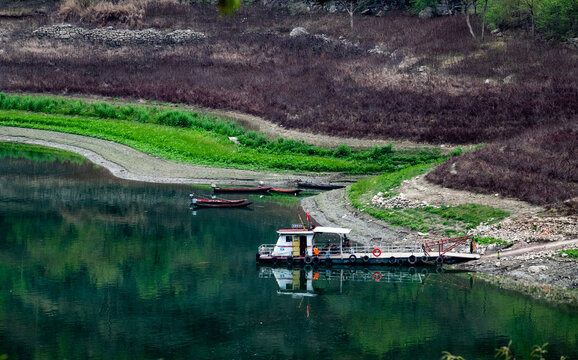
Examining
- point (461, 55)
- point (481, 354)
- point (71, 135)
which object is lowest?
point (481, 354)

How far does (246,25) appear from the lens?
139m

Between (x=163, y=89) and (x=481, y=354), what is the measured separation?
268ft

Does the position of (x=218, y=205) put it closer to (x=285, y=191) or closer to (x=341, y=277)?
(x=285, y=191)

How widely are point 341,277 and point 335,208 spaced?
17.4 m

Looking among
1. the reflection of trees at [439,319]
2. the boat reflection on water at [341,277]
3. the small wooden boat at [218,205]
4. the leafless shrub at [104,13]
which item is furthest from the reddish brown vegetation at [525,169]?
the leafless shrub at [104,13]

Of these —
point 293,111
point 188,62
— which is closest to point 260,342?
point 293,111

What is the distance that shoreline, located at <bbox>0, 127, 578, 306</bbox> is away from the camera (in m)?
50.6

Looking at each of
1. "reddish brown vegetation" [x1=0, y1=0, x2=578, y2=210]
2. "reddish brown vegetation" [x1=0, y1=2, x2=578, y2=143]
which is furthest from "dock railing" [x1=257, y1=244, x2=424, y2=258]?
"reddish brown vegetation" [x1=0, y1=2, x2=578, y2=143]

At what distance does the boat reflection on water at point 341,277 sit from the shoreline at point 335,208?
1.88 meters

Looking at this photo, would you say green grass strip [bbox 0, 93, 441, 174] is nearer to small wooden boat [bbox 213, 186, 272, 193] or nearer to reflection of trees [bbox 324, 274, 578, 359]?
small wooden boat [bbox 213, 186, 272, 193]

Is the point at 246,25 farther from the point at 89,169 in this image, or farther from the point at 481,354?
the point at 481,354

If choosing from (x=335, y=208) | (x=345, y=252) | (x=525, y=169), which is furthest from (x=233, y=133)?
(x=345, y=252)

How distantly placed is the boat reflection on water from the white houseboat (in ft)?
1.77

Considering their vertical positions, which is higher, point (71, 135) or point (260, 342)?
point (71, 135)
